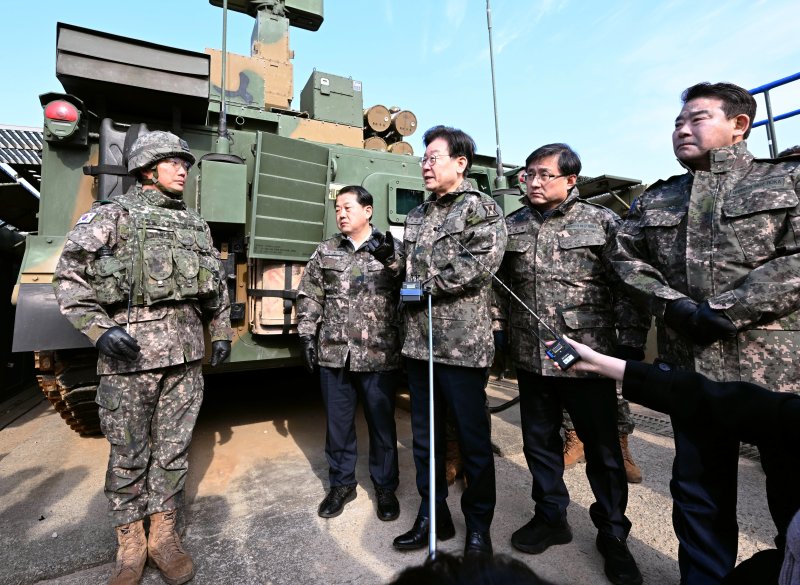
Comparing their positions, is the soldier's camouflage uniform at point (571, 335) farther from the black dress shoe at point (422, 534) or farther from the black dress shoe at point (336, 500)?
the black dress shoe at point (336, 500)

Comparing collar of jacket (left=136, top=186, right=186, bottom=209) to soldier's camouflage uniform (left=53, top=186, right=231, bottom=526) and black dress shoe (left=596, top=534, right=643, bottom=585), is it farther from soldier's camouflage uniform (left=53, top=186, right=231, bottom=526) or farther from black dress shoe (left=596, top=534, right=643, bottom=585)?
black dress shoe (left=596, top=534, right=643, bottom=585)

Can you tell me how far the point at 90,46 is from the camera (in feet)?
8.27

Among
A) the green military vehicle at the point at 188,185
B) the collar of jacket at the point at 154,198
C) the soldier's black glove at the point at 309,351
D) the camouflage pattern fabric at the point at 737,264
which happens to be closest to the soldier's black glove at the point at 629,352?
the camouflage pattern fabric at the point at 737,264

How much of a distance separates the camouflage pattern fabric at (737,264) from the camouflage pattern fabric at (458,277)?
60 centimetres

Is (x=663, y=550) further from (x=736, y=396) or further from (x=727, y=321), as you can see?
(x=736, y=396)

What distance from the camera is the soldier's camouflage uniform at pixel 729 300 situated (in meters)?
1.37

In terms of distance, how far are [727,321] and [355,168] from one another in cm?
286

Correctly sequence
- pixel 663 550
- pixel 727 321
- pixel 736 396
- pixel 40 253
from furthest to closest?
1. pixel 40 253
2. pixel 663 550
3. pixel 727 321
4. pixel 736 396

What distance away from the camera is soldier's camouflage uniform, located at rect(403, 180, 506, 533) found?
1984 mm

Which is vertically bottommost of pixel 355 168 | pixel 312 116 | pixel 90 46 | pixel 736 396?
pixel 736 396

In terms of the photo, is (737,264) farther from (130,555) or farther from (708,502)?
(130,555)

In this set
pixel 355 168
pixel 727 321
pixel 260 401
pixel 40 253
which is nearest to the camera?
pixel 727 321

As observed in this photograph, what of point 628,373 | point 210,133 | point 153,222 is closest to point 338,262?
point 153,222

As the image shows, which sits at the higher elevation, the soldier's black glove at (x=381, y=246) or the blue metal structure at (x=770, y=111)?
the blue metal structure at (x=770, y=111)
